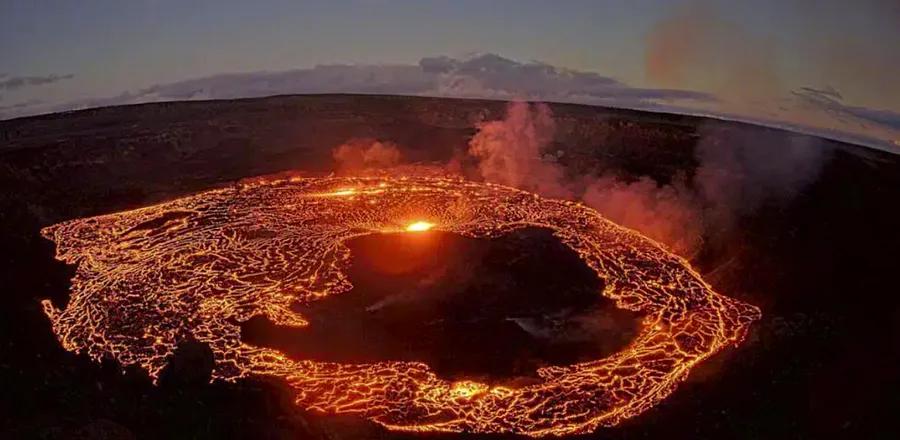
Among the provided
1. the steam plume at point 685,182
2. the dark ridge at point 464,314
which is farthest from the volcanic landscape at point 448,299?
the steam plume at point 685,182

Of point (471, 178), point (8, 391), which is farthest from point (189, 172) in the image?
point (8, 391)

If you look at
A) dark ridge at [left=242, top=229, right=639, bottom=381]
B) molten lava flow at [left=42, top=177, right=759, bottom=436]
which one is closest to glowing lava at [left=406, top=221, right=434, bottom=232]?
molten lava flow at [left=42, top=177, right=759, bottom=436]

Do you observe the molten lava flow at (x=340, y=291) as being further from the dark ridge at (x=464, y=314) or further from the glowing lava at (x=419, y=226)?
the dark ridge at (x=464, y=314)

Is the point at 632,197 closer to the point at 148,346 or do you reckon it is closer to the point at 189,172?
the point at 148,346

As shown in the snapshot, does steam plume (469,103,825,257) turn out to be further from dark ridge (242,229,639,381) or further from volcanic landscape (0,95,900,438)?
dark ridge (242,229,639,381)

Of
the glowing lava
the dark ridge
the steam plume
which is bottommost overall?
the dark ridge
